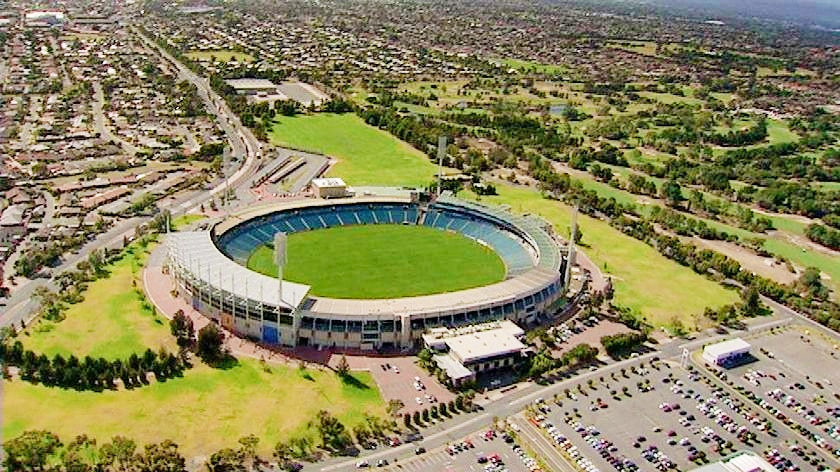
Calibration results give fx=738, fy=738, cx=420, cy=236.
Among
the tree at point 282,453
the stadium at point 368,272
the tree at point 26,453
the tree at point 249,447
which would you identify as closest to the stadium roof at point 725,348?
the stadium at point 368,272

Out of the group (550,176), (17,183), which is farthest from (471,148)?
(17,183)

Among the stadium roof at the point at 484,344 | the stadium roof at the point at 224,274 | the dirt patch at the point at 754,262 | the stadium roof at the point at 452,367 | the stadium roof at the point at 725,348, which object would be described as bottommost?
the dirt patch at the point at 754,262

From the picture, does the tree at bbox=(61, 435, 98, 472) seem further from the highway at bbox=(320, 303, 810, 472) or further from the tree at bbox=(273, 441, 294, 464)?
the highway at bbox=(320, 303, 810, 472)

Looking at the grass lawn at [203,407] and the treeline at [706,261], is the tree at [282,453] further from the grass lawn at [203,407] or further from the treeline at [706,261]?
the treeline at [706,261]

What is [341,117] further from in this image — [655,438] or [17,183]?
[655,438]

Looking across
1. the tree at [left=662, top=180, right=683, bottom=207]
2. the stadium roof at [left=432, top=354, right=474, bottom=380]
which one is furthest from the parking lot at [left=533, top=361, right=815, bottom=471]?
the tree at [left=662, top=180, right=683, bottom=207]

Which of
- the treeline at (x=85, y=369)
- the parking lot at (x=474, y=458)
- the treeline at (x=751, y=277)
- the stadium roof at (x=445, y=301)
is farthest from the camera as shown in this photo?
the treeline at (x=751, y=277)

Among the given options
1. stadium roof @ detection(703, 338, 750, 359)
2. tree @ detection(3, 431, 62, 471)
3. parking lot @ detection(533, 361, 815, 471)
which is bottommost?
parking lot @ detection(533, 361, 815, 471)
